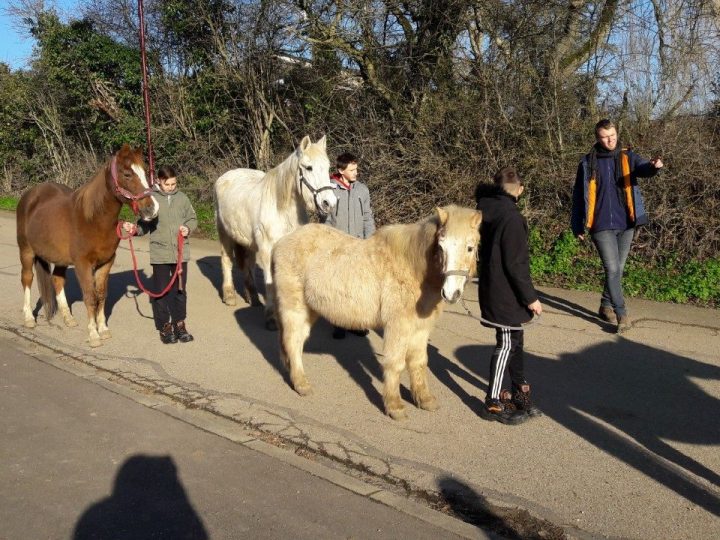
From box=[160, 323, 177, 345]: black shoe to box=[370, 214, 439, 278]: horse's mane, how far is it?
3.38 m

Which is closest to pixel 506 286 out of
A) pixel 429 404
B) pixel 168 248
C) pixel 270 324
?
pixel 429 404

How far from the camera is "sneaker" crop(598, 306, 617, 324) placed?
7681 mm

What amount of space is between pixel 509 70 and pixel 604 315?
5234 mm

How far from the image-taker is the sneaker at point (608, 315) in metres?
7.68

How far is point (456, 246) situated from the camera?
14.0 feet

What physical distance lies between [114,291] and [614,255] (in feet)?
23.9

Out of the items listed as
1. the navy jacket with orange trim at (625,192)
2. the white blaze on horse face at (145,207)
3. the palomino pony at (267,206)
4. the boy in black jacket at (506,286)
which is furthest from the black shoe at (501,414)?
the white blaze on horse face at (145,207)

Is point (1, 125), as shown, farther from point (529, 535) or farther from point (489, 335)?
point (529, 535)

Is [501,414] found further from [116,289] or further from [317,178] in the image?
[116,289]

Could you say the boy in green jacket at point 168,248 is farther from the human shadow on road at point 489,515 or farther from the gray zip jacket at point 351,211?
the human shadow on road at point 489,515

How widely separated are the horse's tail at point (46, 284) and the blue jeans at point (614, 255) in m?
6.72

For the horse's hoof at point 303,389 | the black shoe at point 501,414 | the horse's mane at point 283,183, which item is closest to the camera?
the black shoe at point 501,414

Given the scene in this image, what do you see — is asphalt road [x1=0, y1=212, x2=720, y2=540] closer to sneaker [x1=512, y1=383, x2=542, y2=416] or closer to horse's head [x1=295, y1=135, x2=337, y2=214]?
sneaker [x1=512, y1=383, x2=542, y2=416]

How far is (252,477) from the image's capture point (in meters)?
4.25
